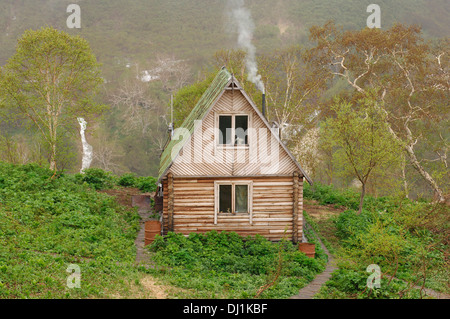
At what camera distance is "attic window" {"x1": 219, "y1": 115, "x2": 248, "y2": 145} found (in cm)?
1947

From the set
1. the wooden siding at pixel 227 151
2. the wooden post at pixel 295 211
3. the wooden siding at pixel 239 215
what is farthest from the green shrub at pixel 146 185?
the wooden post at pixel 295 211

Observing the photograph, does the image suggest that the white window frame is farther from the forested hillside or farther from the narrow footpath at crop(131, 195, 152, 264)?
the forested hillside

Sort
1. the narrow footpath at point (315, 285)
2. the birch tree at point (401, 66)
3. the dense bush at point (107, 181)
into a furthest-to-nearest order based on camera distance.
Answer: the birch tree at point (401, 66) → the dense bush at point (107, 181) → the narrow footpath at point (315, 285)

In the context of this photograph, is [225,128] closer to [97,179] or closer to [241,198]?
[241,198]

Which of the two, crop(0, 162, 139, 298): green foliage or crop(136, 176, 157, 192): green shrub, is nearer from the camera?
crop(0, 162, 139, 298): green foliage

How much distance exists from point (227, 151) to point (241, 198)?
6.74ft

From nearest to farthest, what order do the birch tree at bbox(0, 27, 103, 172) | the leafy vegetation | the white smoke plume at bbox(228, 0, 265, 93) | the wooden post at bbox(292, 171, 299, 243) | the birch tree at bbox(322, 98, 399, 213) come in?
the leafy vegetation, the wooden post at bbox(292, 171, 299, 243), the birch tree at bbox(322, 98, 399, 213), the birch tree at bbox(0, 27, 103, 172), the white smoke plume at bbox(228, 0, 265, 93)

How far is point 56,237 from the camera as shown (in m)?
16.6

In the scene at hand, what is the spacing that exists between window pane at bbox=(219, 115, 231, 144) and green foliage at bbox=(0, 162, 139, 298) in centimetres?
551

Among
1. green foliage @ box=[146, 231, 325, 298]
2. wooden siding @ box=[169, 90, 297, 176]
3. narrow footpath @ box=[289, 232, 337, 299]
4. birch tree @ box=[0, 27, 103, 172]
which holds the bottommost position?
narrow footpath @ box=[289, 232, 337, 299]

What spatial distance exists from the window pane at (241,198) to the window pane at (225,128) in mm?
2014

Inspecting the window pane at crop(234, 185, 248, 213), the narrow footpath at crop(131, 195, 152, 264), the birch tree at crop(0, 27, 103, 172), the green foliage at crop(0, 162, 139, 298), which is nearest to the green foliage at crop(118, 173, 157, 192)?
the birch tree at crop(0, 27, 103, 172)

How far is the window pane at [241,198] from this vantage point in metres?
19.8

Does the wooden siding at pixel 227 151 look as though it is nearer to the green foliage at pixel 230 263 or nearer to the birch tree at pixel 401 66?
the green foliage at pixel 230 263
